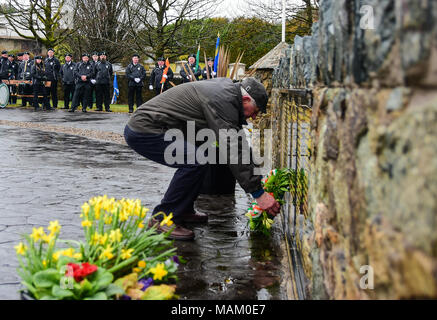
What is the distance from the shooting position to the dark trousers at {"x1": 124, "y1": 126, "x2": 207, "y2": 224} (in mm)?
4625

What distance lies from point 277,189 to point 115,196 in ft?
6.89

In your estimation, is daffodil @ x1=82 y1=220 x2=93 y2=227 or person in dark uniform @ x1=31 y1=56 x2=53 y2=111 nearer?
daffodil @ x1=82 y1=220 x2=93 y2=227

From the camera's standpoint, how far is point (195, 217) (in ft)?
17.6

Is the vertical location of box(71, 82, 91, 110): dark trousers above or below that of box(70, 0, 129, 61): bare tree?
below

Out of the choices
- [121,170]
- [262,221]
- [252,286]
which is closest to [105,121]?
[121,170]

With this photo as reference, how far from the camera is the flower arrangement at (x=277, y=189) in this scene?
168 inches

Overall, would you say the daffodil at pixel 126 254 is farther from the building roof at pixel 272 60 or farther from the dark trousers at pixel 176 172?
the building roof at pixel 272 60

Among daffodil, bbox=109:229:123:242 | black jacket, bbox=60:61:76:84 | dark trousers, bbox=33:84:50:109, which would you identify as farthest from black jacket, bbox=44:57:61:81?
daffodil, bbox=109:229:123:242

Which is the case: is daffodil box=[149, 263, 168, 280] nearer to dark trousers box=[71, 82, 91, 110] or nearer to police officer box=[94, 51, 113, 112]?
dark trousers box=[71, 82, 91, 110]

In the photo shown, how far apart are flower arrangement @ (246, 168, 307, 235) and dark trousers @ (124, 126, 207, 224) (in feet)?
2.05

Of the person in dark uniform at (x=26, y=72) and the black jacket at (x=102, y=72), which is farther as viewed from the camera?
the person in dark uniform at (x=26, y=72)

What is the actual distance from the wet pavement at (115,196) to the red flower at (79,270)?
2.84 ft

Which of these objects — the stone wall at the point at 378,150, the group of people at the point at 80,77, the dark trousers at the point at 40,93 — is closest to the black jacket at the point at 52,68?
the group of people at the point at 80,77
